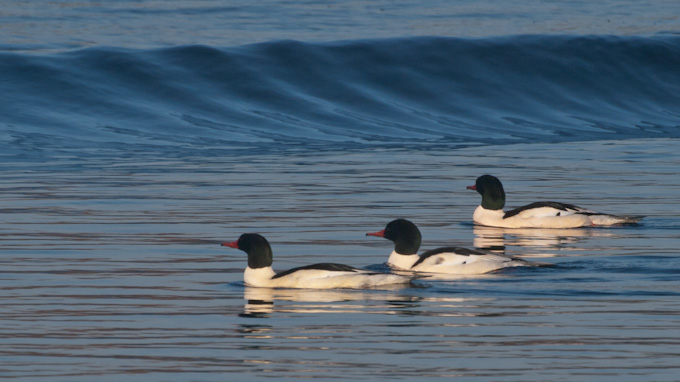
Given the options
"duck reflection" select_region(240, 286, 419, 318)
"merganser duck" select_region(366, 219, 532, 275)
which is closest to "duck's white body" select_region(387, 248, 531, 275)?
"merganser duck" select_region(366, 219, 532, 275)

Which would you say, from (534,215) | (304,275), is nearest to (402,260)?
(304,275)

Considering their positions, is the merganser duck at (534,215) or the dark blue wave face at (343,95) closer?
the merganser duck at (534,215)

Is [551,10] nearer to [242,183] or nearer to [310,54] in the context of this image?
[310,54]

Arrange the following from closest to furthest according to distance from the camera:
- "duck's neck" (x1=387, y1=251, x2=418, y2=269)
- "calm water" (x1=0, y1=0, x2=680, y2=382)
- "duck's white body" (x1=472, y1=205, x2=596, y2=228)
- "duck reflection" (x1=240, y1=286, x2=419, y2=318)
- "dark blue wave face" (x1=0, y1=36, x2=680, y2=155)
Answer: "calm water" (x1=0, y1=0, x2=680, y2=382) < "duck reflection" (x1=240, y1=286, x2=419, y2=318) < "duck's neck" (x1=387, y1=251, x2=418, y2=269) < "duck's white body" (x1=472, y1=205, x2=596, y2=228) < "dark blue wave face" (x1=0, y1=36, x2=680, y2=155)

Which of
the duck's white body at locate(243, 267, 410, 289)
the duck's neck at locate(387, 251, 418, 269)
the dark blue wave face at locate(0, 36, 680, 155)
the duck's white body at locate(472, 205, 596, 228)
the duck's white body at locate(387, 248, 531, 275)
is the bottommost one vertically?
the duck's white body at locate(243, 267, 410, 289)

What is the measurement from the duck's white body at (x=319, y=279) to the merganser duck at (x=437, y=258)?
2.56 feet

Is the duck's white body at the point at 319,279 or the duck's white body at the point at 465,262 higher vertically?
the duck's white body at the point at 465,262

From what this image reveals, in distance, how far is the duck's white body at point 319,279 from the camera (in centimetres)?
1307

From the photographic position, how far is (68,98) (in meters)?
38.9

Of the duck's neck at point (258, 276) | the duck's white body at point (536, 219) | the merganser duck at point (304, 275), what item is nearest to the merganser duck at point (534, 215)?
the duck's white body at point (536, 219)

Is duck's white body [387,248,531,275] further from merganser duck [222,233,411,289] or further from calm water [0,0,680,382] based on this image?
merganser duck [222,233,411,289]

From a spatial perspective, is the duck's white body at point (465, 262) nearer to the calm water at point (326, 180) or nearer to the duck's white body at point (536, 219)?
the calm water at point (326, 180)

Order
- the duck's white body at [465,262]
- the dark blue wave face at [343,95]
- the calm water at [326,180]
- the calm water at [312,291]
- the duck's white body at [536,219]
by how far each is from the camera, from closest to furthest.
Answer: the calm water at [312,291], the calm water at [326,180], the duck's white body at [465,262], the duck's white body at [536,219], the dark blue wave face at [343,95]

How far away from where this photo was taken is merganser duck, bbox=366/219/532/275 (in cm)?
1415
